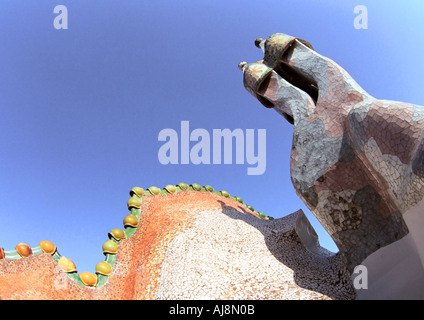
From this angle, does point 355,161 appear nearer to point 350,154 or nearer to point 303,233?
point 350,154

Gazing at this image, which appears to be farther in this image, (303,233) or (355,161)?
(303,233)

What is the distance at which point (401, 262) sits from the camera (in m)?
3.60

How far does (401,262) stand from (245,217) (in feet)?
9.97

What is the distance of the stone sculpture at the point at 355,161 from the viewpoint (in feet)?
10.4

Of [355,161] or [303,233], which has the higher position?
[355,161]

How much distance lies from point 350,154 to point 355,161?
0.35 feet

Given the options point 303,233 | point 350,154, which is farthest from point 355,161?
point 303,233

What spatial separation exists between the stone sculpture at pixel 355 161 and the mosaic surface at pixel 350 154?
0.03 ft

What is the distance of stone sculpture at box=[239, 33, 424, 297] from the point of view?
318cm

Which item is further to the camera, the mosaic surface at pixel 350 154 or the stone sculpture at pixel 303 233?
the stone sculpture at pixel 303 233

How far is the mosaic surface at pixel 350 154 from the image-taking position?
3225 mm

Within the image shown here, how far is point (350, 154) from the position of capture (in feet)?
13.5

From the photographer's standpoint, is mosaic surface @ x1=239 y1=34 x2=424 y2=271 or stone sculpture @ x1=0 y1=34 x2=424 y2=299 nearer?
mosaic surface @ x1=239 y1=34 x2=424 y2=271

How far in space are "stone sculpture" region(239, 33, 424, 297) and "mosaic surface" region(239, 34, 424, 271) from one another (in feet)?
0.03
